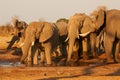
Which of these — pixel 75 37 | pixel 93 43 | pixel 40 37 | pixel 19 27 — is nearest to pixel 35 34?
pixel 40 37

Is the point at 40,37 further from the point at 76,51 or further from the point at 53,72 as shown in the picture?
the point at 53,72

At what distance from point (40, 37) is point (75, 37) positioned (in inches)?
123

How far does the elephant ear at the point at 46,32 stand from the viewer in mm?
21969

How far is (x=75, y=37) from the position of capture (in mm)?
24531

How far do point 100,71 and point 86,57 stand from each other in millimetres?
6526

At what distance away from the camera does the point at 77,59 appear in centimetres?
2470

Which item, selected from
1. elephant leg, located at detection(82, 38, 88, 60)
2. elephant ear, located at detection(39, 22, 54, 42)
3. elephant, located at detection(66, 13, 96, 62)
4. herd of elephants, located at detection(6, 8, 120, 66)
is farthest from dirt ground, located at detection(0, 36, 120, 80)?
elephant, located at detection(66, 13, 96, 62)

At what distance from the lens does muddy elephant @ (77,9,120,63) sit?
2227cm

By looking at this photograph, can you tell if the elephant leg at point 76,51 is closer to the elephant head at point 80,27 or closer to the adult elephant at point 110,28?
the elephant head at point 80,27

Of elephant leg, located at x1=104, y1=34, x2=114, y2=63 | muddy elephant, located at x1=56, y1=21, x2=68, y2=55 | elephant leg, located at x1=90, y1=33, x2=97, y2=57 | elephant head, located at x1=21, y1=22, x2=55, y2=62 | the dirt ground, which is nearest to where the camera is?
the dirt ground

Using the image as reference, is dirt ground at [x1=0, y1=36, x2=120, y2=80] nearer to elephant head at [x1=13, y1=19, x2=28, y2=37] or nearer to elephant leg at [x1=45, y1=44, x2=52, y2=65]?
elephant leg at [x1=45, y1=44, x2=52, y2=65]

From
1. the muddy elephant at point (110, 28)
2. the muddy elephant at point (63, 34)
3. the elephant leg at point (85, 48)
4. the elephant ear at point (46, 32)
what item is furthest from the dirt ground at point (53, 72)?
the muddy elephant at point (63, 34)

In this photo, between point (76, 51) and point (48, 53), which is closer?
point (48, 53)

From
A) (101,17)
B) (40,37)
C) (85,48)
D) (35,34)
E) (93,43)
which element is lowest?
(85,48)
